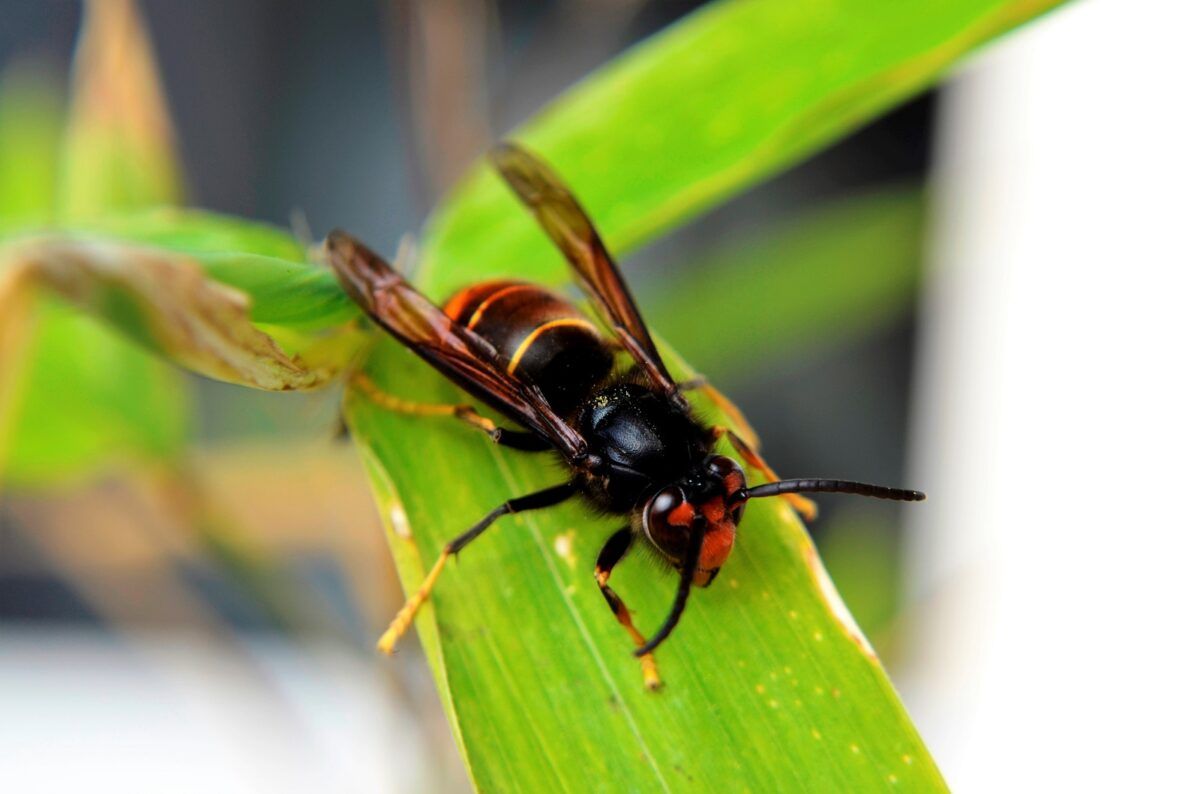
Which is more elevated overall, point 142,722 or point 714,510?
point 714,510

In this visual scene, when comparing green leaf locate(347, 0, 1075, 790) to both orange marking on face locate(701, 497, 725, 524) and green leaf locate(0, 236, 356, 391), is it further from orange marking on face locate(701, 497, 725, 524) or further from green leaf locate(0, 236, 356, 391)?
green leaf locate(0, 236, 356, 391)

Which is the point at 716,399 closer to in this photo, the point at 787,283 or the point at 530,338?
the point at 530,338

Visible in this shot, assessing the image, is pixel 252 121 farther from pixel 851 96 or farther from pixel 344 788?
pixel 851 96

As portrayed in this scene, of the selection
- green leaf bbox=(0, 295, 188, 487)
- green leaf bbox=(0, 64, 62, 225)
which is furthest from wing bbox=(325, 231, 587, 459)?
green leaf bbox=(0, 64, 62, 225)

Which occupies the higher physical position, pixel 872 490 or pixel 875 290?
pixel 872 490

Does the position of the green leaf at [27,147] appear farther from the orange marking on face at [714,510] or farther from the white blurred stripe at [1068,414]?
the white blurred stripe at [1068,414]

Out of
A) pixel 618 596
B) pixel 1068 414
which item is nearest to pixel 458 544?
pixel 618 596

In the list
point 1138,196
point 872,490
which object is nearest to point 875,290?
point 1138,196
